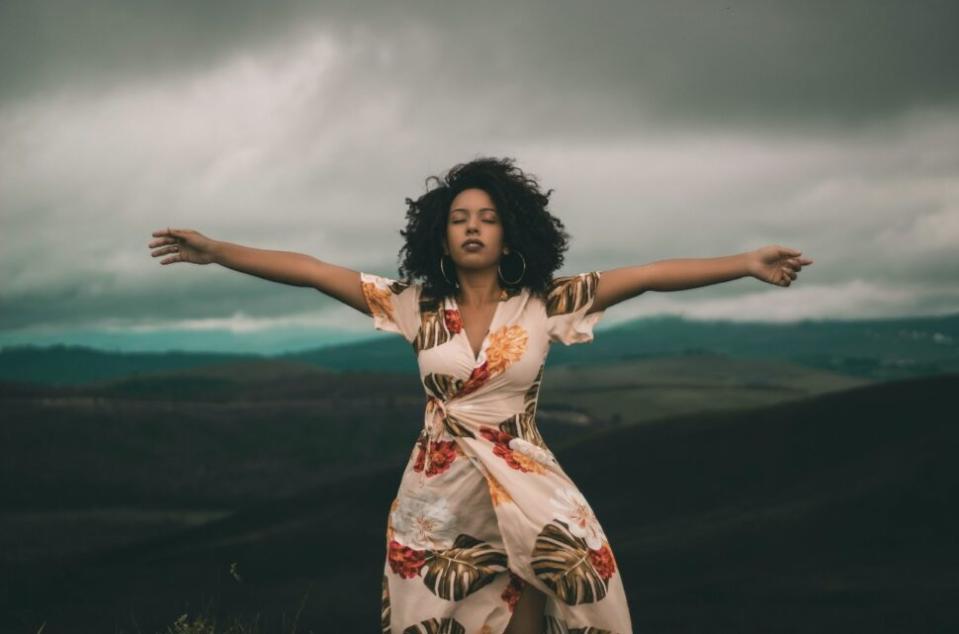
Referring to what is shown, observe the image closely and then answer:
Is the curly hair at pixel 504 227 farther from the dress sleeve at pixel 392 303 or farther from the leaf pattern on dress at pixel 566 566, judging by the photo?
the leaf pattern on dress at pixel 566 566

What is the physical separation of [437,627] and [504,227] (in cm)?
192

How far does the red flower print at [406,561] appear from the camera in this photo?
17.8ft

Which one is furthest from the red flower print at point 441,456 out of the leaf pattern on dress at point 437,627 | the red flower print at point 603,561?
the red flower print at point 603,561

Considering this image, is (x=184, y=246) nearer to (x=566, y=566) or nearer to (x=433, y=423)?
(x=433, y=423)

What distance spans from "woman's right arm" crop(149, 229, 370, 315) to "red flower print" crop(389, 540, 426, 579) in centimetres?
121

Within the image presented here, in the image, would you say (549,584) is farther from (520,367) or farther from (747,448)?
(747,448)

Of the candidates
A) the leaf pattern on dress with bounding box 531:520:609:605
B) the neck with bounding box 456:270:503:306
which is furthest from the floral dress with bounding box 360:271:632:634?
the neck with bounding box 456:270:503:306

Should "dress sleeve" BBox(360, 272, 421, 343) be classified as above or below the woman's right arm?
below

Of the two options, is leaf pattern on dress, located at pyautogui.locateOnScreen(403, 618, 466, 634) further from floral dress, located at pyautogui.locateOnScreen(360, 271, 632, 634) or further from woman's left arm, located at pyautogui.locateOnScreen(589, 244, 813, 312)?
woman's left arm, located at pyautogui.locateOnScreen(589, 244, 813, 312)

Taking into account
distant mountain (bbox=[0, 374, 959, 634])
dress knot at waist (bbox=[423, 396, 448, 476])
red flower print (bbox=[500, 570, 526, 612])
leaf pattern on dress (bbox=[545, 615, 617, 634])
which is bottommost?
distant mountain (bbox=[0, 374, 959, 634])

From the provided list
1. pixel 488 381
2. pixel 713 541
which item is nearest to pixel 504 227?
pixel 488 381

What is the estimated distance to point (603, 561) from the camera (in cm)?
527

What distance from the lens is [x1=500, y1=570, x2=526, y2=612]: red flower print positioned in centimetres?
545

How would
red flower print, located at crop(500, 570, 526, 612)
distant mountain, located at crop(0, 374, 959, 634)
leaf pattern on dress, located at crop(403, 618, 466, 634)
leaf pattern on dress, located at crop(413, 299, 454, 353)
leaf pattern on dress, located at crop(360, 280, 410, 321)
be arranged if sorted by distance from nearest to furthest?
leaf pattern on dress, located at crop(403, 618, 466, 634), red flower print, located at crop(500, 570, 526, 612), leaf pattern on dress, located at crop(413, 299, 454, 353), leaf pattern on dress, located at crop(360, 280, 410, 321), distant mountain, located at crop(0, 374, 959, 634)
